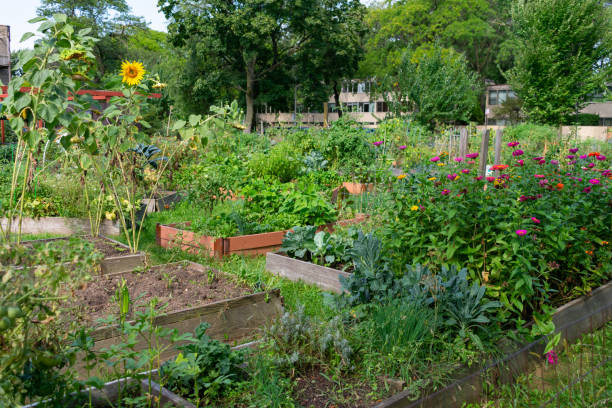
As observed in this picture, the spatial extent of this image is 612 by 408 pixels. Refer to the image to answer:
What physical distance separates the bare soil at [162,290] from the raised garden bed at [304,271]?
792 millimetres

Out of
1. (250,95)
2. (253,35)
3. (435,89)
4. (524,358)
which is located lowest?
(524,358)

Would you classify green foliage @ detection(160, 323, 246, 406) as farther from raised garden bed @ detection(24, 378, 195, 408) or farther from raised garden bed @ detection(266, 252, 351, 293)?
raised garden bed @ detection(266, 252, 351, 293)

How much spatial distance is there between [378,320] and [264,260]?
2.45 metres

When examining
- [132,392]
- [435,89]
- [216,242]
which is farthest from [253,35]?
[132,392]

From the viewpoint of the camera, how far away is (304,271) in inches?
173

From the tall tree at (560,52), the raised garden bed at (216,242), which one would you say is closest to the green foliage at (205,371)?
the raised garden bed at (216,242)

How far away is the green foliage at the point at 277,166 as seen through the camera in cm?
809

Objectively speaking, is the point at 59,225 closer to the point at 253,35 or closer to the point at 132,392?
the point at 132,392

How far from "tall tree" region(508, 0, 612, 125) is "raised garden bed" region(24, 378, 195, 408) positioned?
75.1ft

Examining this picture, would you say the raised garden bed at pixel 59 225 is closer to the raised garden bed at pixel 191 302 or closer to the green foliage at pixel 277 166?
the raised garden bed at pixel 191 302

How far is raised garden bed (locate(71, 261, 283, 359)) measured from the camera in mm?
3098

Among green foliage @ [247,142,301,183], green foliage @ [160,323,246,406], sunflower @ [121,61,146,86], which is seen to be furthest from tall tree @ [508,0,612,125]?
green foliage @ [160,323,246,406]

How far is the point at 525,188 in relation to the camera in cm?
371

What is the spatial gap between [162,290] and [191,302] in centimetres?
34
